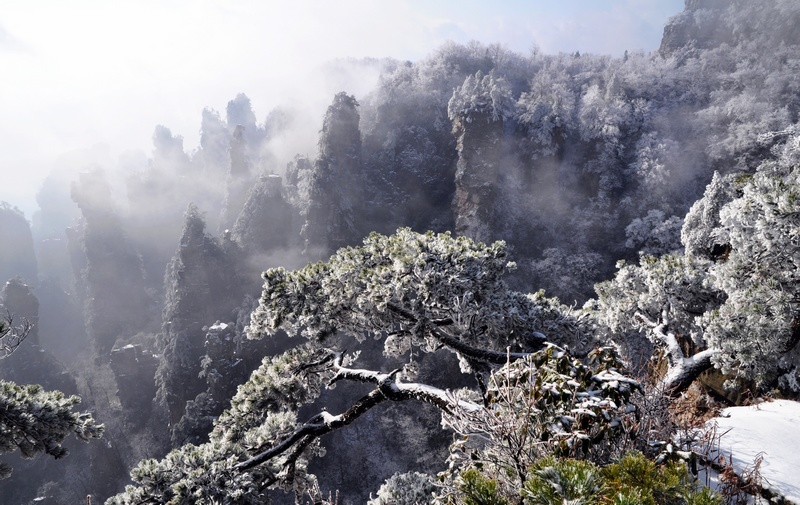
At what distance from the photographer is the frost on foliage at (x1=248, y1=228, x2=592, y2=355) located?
266 inches

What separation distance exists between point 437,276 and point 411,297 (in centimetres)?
64

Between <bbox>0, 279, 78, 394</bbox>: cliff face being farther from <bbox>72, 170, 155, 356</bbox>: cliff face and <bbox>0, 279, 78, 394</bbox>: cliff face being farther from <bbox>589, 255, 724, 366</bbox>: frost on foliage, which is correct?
<bbox>589, 255, 724, 366</bbox>: frost on foliage

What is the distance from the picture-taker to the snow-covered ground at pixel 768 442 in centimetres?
402

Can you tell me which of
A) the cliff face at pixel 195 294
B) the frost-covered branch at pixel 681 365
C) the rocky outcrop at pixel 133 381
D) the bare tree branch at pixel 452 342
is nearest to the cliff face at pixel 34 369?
the rocky outcrop at pixel 133 381

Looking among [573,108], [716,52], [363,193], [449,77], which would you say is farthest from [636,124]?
[363,193]

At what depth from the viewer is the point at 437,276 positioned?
21.8 feet

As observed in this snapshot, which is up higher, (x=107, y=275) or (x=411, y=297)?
(x=411, y=297)

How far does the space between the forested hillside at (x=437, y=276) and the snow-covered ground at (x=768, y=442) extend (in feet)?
2.52

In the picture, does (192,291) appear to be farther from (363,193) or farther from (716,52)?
(716,52)

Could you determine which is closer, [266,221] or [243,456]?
[243,456]

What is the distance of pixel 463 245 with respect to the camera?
7266 millimetres

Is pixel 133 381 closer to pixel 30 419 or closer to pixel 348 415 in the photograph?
pixel 30 419

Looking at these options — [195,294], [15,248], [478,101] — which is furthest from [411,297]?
[15,248]

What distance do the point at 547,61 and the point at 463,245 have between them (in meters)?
64.7
